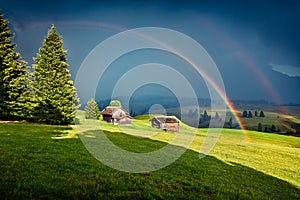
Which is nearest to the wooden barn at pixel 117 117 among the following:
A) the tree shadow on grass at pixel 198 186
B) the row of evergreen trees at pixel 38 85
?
the row of evergreen trees at pixel 38 85


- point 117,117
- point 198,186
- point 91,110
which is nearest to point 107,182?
point 198,186

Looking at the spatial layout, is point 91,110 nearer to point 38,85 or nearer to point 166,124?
point 166,124

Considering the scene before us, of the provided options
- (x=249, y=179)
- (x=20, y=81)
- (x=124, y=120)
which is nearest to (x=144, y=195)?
(x=249, y=179)

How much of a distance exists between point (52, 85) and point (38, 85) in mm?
2069

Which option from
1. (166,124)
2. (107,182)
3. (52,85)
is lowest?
(107,182)

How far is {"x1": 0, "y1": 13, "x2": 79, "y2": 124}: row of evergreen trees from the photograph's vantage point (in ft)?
104

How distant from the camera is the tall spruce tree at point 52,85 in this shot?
34781mm

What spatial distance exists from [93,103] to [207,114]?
123693mm

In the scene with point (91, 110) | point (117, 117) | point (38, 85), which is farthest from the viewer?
point (91, 110)

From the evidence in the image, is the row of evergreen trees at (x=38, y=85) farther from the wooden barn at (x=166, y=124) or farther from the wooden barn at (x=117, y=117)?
the wooden barn at (x=166, y=124)

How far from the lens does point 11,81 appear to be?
104ft

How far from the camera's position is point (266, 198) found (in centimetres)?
892

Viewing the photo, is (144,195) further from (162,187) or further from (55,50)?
(55,50)

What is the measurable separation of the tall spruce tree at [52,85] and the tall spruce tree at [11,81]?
1.75 m
